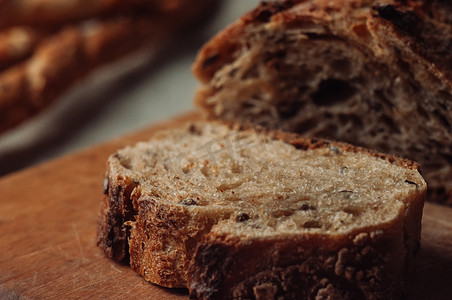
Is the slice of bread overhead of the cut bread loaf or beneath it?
beneath

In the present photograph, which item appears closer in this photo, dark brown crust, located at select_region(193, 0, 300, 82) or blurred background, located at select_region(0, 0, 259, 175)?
dark brown crust, located at select_region(193, 0, 300, 82)

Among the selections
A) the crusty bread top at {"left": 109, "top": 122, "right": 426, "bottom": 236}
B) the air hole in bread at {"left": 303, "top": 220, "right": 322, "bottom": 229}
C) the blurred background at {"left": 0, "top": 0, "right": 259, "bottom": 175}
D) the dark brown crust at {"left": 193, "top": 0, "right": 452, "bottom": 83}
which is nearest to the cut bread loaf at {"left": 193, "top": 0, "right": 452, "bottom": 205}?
the dark brown crust at {"left": 193, "top": 0, "right": 452, "bottom": 83}

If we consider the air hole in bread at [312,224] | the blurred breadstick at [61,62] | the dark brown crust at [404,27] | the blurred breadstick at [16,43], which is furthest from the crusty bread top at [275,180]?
the blurred breadstick at [16,43]

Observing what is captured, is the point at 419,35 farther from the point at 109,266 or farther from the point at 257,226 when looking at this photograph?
the point at 109,266

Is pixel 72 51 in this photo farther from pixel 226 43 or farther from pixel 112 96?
pixel 226 43

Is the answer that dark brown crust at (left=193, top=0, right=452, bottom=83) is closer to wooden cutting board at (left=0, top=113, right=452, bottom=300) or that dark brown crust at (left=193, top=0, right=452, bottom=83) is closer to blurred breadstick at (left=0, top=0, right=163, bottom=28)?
wooden cutting board at (left=0, top=113, right=452, bottom=300)
